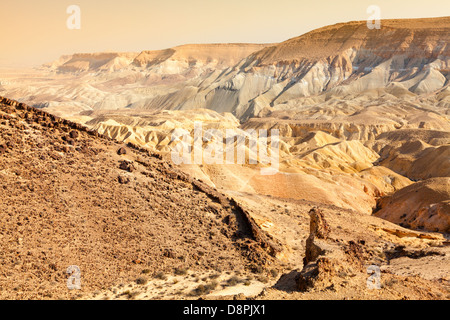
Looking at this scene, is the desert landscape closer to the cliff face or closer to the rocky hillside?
the rocky hillside

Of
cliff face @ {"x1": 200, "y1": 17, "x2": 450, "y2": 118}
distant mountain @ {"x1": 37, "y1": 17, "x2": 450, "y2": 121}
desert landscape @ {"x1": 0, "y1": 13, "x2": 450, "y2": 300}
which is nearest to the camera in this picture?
desert landscape @ {"x1": 0, "y1": 13, "x2": 450, "y2": 300}

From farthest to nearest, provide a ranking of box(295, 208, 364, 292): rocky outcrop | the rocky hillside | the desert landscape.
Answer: the rocky hillside < the desert landscape < box(295, 208, 364, 292): rocky outcrop

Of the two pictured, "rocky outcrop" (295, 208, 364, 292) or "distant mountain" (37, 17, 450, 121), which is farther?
"distant mountain" (37, 17, 450, 121)

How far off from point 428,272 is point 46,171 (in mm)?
14945

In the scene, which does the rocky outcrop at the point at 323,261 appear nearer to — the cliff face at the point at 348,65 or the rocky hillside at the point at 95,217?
the rocky hillside at the point at 95,217

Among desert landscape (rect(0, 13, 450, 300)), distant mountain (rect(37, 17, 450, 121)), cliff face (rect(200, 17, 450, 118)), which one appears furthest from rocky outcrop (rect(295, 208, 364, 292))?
cliff face (rect(200, 17, 450, 118))

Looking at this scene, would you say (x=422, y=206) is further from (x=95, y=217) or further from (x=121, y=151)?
(x=95, y=217)

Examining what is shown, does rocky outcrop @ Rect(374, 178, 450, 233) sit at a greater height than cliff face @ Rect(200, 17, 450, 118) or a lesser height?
lesser

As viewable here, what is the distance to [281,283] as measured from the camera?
43.2ft

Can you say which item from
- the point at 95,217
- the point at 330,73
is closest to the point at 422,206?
the point at 95,217

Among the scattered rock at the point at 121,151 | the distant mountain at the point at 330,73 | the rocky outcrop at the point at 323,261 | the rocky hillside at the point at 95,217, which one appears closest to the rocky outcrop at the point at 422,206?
the rocky outcrop at the point at 323,261

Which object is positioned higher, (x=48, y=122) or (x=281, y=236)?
(x=48, y=122)
